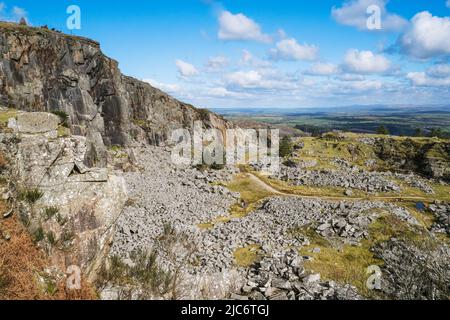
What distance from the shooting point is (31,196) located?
52.4ft

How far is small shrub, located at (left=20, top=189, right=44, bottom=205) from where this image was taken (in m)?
15.9

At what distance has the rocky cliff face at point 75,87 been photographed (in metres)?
63.2

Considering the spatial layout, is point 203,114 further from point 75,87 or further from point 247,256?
point 247,256

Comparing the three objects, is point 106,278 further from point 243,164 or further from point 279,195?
point 243,164

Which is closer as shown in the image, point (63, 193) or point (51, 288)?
point (51, 288)

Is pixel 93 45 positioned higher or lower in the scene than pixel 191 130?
higher

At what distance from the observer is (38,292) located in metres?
13.5

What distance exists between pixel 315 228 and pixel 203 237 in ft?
55.4

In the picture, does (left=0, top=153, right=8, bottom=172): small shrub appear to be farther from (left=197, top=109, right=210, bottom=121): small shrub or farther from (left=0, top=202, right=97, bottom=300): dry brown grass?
(left=197, top=109, right=210, bottom=121): small shrub

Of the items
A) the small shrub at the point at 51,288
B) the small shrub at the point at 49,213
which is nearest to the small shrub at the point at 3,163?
the small shrub at the point at 49,213

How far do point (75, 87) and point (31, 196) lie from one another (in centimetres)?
6413

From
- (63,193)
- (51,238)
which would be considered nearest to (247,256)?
(63,193)

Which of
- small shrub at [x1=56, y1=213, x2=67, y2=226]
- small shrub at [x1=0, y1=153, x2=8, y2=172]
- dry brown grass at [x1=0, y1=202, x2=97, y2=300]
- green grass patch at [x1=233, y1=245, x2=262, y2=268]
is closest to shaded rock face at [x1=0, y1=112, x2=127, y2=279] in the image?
small shrub at [x1=56, y1=213, x2=67, y2=226]
